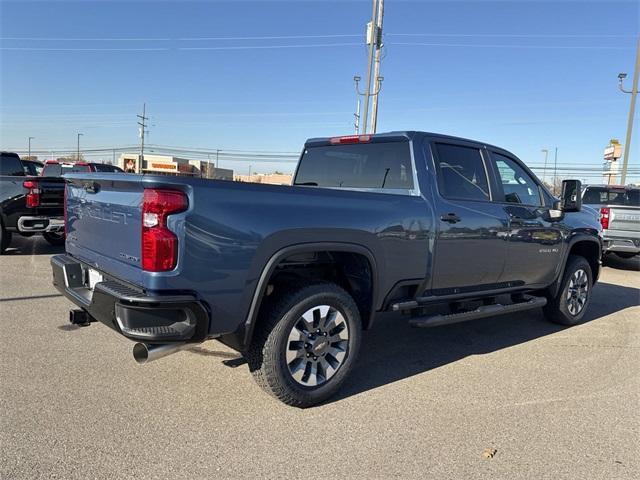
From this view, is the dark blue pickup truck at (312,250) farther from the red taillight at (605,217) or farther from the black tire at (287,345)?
the red taillight at (605,217)

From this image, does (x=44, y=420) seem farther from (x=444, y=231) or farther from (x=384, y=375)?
(x=444, y=231)

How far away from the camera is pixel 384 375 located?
4.32 m

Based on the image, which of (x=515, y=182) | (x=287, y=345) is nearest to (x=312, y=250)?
(x=287, y=345)

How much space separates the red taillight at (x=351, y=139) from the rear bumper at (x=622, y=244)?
27.1 ft

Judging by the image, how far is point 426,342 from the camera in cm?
533

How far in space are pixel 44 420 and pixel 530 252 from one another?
182 inches

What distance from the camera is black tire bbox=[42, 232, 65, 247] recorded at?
10.7 m

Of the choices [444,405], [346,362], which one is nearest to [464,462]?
[444,405]

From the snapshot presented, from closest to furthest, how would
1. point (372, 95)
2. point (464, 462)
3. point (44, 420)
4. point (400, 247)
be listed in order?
point (464, 462) → point (44, 420) → point (400, 247) → point (372, 95)

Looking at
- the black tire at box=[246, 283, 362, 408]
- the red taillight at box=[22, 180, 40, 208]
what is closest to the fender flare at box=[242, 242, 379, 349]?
the black tire at box=[246, 283, 362, 408]

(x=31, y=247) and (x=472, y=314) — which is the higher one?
(x=472, y=314)

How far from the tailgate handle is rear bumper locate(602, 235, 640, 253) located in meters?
10.5

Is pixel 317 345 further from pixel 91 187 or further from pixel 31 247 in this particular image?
pixel 31 247

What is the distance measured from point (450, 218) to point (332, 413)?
193cm
